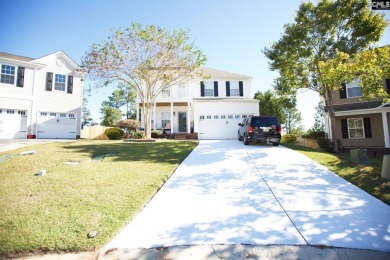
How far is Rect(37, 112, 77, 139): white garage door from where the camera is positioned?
17.5 m

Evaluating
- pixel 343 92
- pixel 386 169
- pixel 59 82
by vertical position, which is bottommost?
pixel 386 169

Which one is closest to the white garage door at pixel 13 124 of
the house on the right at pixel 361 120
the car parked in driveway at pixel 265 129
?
the car parked in driveway at pixel 265 129

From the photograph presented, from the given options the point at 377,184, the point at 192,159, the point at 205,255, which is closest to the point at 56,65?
the point at 192,159

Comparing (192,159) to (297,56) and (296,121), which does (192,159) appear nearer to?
(297,56)

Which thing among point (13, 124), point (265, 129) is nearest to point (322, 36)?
point (265, 129)

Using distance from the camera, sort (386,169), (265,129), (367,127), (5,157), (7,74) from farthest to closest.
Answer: (367,127) → (7,74) → (265,129) → (5,157) → (386,169)

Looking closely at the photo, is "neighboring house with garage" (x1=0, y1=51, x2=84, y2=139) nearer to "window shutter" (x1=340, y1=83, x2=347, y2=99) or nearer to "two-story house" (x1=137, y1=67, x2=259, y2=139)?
"two-story house" (x1=137, y1=67, x2=259, y2=139)

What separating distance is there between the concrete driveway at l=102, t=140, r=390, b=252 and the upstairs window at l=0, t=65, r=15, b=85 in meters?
17.6

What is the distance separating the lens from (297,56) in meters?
12.9

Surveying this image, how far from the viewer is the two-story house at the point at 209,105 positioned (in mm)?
19328

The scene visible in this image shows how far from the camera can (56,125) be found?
18.2 m

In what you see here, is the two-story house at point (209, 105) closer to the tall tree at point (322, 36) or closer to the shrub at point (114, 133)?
the shrub at point (114, 133)

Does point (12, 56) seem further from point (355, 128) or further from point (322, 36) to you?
point (355, 128)

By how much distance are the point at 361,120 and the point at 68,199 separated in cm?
2111
